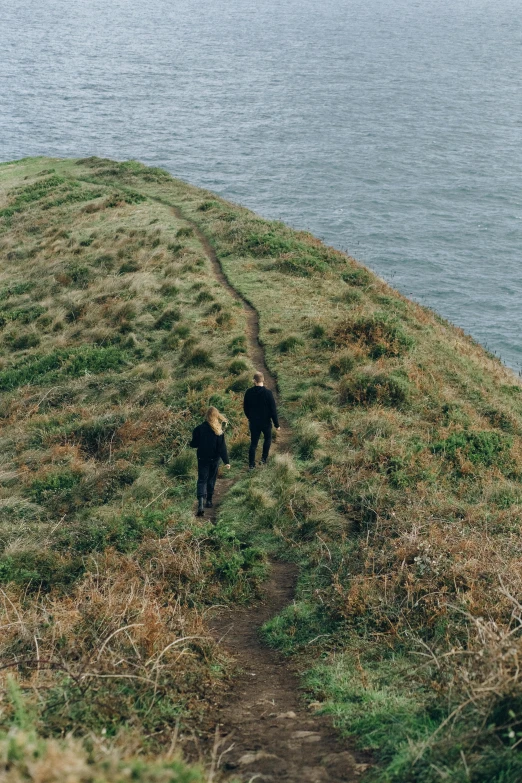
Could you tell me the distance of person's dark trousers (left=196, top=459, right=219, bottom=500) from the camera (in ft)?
43.3

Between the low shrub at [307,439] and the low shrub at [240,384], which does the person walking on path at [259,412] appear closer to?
the low shrub at [307,439]

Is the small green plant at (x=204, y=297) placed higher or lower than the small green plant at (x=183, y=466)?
higher

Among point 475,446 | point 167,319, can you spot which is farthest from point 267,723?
point 167,319

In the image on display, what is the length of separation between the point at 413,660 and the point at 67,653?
3.93 meters

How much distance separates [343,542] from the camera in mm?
11398

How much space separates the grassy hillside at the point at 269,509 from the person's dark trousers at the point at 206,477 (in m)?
0.42

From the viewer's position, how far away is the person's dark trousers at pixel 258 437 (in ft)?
48.4

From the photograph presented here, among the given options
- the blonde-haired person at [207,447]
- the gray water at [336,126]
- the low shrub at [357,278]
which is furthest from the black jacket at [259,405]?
the gray water at [336,126]

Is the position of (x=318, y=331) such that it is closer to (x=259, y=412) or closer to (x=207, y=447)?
(x=259, y=412)

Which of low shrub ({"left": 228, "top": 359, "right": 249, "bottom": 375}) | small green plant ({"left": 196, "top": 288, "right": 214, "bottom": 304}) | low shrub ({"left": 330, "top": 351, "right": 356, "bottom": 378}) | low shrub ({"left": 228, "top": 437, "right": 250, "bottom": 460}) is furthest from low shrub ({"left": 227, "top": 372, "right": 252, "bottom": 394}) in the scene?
small green plant ({"left": 196, "top": 288, "right": 214, "bottom": 304})

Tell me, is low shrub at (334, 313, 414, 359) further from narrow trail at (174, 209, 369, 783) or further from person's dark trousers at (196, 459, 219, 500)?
narrow trail at (174, 209, 369, 783)

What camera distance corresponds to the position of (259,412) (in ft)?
48.0

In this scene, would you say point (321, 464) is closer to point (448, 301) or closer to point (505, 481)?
point (505, 481)

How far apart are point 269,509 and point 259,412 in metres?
2.40
